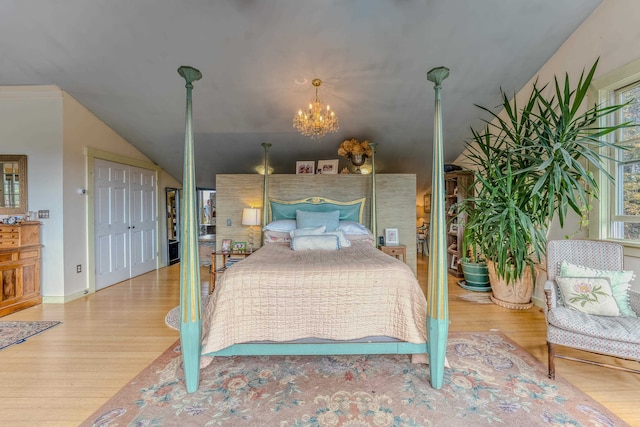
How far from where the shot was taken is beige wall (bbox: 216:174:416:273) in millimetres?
4641

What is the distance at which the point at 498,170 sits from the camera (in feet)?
10.2

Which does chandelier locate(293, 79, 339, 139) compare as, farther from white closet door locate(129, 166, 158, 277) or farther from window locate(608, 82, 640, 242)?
white closet door locate(129, 166, 158, 277)

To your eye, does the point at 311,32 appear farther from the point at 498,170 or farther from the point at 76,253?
the point at 76,253

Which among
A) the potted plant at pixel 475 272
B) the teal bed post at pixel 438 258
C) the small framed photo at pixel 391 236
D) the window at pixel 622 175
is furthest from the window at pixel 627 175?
the small framed photo at pixel 391 236

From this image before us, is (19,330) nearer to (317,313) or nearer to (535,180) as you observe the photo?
(317,313)

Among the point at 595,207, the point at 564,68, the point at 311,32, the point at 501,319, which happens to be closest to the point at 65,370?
the point at 311,32

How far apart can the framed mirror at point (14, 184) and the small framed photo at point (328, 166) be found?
395 centimetres

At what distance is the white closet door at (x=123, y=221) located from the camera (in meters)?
4.50

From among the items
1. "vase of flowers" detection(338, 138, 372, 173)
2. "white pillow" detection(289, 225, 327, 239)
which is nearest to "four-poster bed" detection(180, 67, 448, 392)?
"white pillow" detection(289, 225, 327, 239)

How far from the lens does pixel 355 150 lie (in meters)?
4.59

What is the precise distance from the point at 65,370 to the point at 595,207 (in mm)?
4807

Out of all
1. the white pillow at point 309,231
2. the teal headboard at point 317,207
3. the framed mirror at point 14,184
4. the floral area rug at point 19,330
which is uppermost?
the framed mirror at point 14,184

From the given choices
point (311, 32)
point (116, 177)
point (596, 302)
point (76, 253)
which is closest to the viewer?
point (596, 302)

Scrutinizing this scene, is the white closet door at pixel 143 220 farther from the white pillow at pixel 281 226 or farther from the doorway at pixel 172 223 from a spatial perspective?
the white pillow at pixel 281 226
